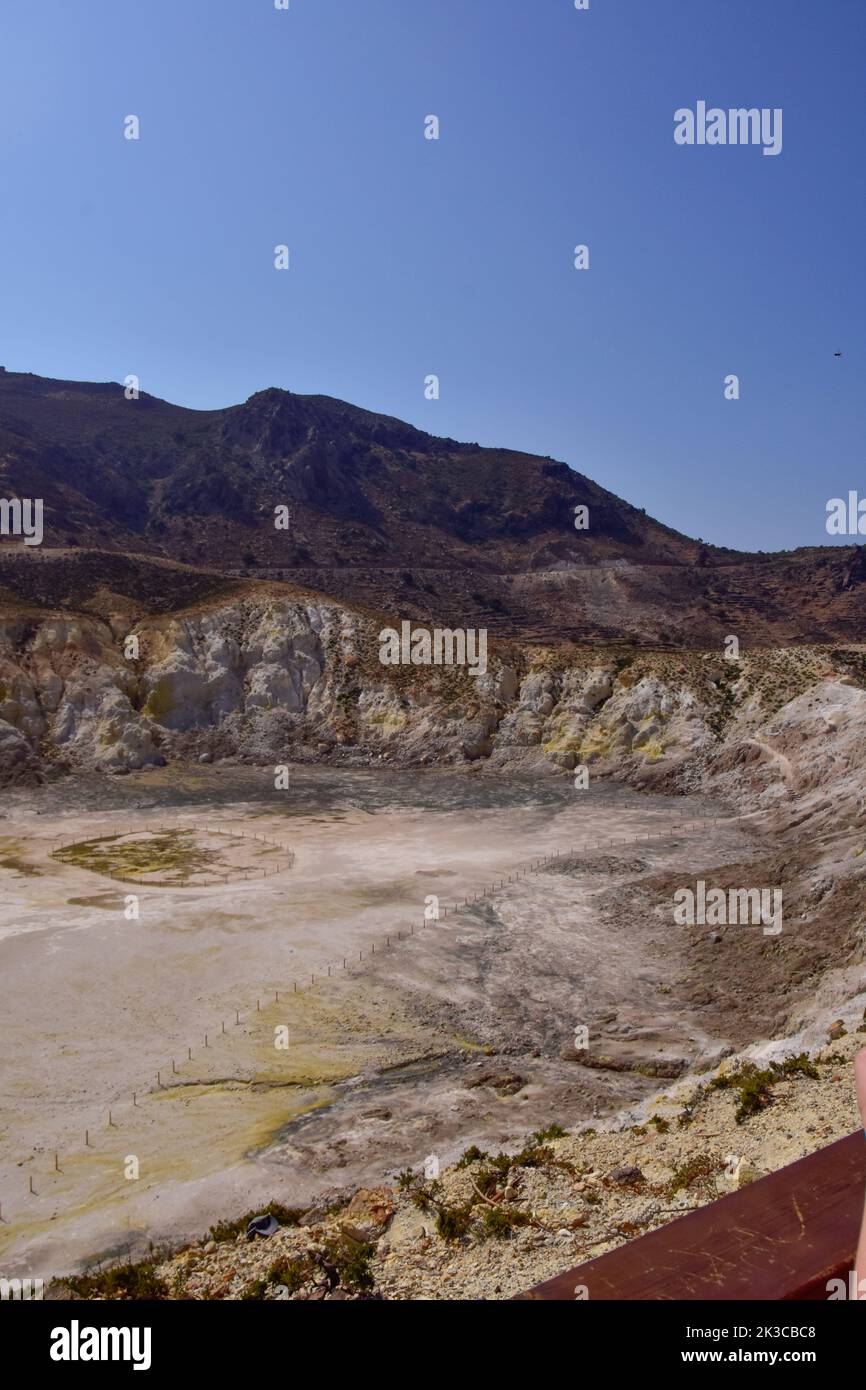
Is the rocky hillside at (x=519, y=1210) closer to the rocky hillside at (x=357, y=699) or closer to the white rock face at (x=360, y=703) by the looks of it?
the white rock face at (x=360, y=703)

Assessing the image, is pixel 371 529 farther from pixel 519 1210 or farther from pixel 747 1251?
pixel 747 1251

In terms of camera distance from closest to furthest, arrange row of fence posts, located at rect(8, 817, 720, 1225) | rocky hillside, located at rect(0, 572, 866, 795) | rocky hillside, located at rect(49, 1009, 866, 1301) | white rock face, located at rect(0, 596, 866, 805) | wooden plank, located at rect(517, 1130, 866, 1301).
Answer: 1. wooden plank, located at rect(517, 1130, 866, 1301)
2. rocky hillside, located at rect(49, 1009, 866, 1301)
3. row of fence posts, located at rect(8, 817, 720, 1225)
4. white rock face, located at rect(0, 596, 866, 805)
5. rocky hillside, located at rect(0, 572, 866, 795)

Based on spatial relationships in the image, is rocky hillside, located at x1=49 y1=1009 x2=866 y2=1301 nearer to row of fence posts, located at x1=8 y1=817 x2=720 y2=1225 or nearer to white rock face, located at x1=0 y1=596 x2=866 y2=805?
row of fence posts, located at x1=8 y1=817 x2=720 y2=1225

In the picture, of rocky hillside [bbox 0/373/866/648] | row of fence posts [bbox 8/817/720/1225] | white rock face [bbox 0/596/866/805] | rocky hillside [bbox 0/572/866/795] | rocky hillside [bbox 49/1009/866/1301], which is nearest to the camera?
rocky hillside [bbox 49/1009/866/1301]

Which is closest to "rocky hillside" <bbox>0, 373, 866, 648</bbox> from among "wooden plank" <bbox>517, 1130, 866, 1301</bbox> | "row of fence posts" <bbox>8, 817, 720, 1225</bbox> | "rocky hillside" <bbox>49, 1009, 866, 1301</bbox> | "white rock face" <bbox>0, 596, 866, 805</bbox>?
"white rock face" <bbox>0, 596, 866, 805</bbox>

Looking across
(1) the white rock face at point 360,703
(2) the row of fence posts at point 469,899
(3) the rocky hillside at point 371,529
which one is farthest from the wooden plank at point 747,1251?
(3) the rocky hillside at point 371,529

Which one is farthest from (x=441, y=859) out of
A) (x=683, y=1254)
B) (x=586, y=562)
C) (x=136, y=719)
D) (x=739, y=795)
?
(x=586, y=562)
